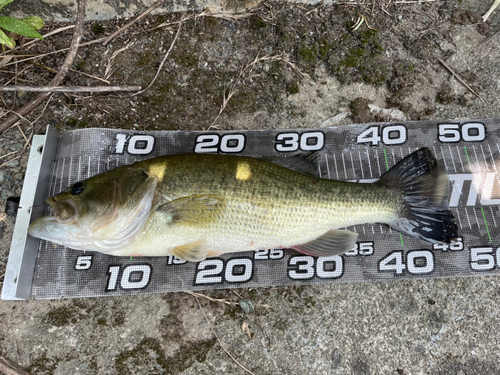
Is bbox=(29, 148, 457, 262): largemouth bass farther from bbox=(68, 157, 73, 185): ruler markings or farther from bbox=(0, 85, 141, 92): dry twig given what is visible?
bbox=(0, 85, 141, 92): dry twig

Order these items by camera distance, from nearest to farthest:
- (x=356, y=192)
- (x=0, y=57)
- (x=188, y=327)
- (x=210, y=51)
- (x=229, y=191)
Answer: (x=229, y=191), (x=356, y=192), (x=188, y=327), (x=0, y=57), (x=210, y=51)

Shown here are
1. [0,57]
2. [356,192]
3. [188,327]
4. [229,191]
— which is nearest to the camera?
[229,191]

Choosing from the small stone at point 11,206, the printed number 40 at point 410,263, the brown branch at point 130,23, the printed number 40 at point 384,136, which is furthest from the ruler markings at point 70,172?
the printed number 40 at point 410,263

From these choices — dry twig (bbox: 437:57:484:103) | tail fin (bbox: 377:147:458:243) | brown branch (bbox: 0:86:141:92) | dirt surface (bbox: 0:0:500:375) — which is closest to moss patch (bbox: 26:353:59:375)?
dirt surface (bbox: 0:0:500:375)

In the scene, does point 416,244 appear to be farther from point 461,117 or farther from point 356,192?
point 461,117

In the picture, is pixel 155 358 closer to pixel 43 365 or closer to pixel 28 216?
pixel 43 365

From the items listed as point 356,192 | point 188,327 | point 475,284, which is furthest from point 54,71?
point 475,284
